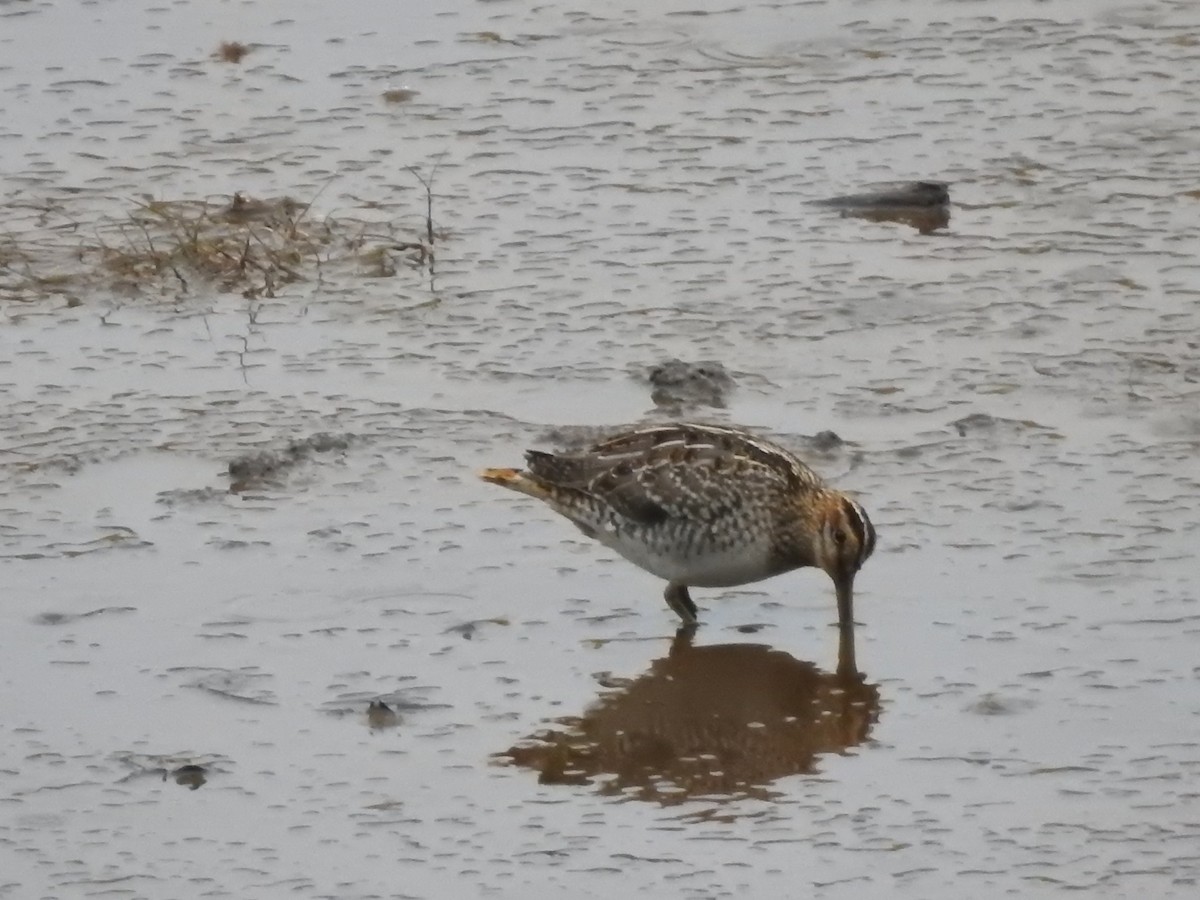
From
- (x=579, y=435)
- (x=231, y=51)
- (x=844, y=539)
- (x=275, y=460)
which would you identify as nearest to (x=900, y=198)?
(x=579, y=435)

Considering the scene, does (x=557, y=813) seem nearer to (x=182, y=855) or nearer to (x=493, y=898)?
(x=493, y=898)

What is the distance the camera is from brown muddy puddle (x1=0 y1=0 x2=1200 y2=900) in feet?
22.8

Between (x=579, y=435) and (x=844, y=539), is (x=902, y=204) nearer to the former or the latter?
(x=579, y=435)

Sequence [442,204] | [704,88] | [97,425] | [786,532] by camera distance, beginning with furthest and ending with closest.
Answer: [704,88], [442,204], [97,425], [786,532]

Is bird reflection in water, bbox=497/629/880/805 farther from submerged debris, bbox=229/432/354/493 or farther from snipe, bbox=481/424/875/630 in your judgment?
submerged debris, bbox=229/432/354/493

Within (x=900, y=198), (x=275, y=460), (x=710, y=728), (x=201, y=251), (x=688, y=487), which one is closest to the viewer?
(x=710, y=728)

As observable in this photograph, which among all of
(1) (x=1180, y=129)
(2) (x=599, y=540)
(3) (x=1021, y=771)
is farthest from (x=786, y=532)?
(1) (x=1180, y=129)

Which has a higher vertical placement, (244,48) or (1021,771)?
(244,48)

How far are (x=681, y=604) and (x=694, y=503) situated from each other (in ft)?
1.08

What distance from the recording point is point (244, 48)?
13.2 metres

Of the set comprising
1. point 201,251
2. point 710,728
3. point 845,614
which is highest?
point 201,251

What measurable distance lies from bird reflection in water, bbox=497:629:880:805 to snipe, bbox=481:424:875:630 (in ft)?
1.00

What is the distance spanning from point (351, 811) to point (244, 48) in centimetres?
692

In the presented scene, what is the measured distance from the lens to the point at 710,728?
7613 millimetres
